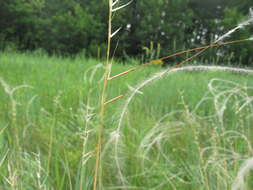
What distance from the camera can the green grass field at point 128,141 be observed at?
0.72m

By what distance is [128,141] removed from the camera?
1129 mm

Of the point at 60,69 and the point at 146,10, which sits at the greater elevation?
the point at 146,10

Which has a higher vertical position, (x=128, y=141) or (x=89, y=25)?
(x=89, y=25)

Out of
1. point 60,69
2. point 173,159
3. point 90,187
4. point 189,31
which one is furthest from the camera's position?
point 189,31

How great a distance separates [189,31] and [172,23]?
8.40 ft

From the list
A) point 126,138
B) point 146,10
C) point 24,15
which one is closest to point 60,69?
point 126,138

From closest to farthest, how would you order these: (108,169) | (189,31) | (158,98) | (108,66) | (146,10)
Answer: (108,66) < (108,169) < (158,98) < (146,10) < (189,31)

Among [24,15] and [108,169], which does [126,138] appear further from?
[24,15]

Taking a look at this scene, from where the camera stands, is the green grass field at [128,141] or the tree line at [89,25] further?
the tree line at [89,25]

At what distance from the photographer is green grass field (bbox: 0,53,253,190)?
72 cm

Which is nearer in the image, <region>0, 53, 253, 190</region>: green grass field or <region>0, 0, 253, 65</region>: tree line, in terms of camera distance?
<region>0, 53, 253, 190</region>: green grass field

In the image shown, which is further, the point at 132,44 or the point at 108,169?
the point at 132,44

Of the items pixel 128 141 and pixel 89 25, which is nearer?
pixel 128 141

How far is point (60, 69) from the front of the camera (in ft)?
10.8
